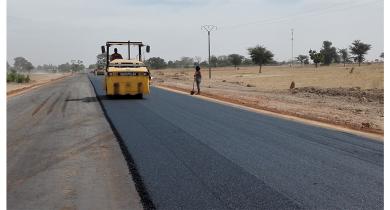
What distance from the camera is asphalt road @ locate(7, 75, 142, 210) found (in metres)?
6.01

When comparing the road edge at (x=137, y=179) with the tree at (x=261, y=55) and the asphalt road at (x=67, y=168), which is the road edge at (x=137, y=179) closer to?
the asphalt road at (x=67, y=168)

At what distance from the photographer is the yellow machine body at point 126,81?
73.8ft

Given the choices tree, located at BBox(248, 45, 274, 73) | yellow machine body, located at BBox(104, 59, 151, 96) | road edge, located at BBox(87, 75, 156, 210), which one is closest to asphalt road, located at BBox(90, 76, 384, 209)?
road edge, located at BBox(87, 75, 156, 210)

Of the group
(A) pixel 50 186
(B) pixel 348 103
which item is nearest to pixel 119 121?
(A) pixel 50 186

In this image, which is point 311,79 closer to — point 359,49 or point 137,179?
point 137,179

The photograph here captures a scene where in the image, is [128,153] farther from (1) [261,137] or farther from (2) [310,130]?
(2) [310,130]

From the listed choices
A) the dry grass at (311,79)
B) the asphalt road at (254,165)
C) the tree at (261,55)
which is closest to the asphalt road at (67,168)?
the asphalt road at (254,165)

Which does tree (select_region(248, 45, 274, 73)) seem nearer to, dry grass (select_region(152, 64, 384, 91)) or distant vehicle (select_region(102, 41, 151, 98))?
dry grass (select_region(152, 64, 384, 91))

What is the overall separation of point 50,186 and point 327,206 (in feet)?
13.0

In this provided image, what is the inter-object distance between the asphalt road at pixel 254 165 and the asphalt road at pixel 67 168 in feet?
1.40

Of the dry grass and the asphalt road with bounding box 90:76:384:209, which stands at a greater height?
the dry grass

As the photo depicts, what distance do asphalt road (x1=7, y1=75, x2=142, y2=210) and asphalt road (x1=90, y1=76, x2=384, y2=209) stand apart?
0.43 metres

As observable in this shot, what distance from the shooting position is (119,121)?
13828mm

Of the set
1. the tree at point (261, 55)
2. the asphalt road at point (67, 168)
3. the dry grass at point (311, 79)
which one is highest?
the tree at point (261, 55)
